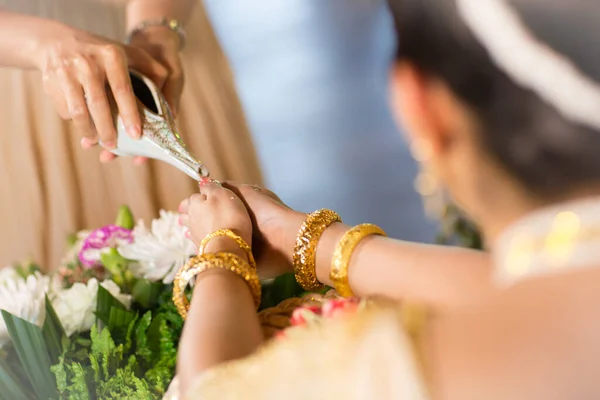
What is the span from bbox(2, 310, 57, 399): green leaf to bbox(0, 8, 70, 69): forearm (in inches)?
16.4

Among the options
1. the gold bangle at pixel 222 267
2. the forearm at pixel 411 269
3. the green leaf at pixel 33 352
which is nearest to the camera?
the forearm at pixel 411 269

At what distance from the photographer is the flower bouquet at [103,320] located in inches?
28.9

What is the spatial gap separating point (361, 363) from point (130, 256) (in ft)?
1.77

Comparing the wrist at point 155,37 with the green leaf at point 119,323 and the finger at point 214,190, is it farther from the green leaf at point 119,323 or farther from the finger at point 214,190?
the green leaf at point 119,323

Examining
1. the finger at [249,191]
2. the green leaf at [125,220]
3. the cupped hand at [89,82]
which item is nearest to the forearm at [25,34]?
the cupped hand at [89,82]

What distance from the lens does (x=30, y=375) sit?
30.1 inches

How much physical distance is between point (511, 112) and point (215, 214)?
45cm

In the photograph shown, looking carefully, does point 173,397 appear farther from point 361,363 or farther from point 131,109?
point 131,109

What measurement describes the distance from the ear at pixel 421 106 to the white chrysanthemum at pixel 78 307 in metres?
0.52

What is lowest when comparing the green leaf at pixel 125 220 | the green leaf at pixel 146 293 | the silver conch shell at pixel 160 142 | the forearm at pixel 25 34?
the green leaf at pixel 146 293

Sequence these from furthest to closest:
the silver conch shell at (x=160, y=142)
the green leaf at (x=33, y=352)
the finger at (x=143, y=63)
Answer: the finger at (x=143, y=63) → the silver conch shell at (x=160, y=142) → the green leaf at (x=33, y=352)

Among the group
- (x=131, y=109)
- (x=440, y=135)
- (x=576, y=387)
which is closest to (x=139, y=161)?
(x=131, y=109)

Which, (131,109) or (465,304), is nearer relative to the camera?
(465,304)

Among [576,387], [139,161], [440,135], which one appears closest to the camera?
[576,387]
